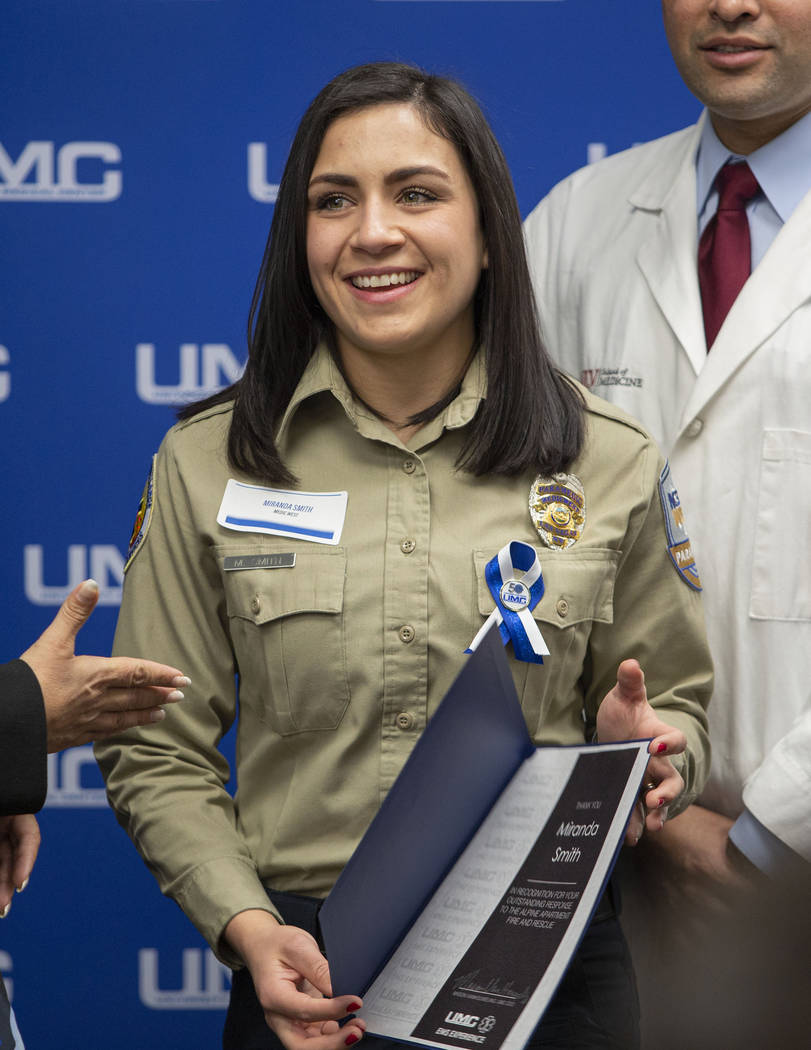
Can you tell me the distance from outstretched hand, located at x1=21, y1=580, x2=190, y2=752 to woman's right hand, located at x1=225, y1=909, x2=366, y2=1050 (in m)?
0.26

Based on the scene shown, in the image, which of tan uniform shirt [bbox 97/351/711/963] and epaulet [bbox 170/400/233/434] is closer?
tan uniform shirt [bbox 97/351/711/963]

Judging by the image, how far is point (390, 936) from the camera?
3.64 feet

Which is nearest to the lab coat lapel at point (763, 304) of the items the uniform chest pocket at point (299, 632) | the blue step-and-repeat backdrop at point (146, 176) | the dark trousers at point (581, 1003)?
the uniform chest pocket at point (299, 632)

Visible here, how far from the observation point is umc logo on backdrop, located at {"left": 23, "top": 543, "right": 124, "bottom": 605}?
2.40 metres

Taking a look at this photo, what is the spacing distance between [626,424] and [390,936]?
0.69 meters

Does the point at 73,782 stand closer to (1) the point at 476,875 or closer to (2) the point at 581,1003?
(2) the point at 581,1003

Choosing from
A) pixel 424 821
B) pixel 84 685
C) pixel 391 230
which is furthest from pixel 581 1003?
pixel 391 230

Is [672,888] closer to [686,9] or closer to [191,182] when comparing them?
[686,9]

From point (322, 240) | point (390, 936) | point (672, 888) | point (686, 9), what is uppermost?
point (686, 9)

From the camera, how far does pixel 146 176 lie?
2355mm

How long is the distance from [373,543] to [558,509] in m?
0.21

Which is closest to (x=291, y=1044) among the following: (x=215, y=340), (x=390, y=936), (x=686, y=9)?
(x=390, y=936)

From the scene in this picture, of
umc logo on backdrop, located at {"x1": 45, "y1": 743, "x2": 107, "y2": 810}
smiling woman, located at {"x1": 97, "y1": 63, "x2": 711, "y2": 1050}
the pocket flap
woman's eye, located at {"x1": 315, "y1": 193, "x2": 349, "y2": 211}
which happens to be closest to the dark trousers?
smiling woman, located at {"x1": 97, "y1": 63, "x2": 711, "y2": 1050}

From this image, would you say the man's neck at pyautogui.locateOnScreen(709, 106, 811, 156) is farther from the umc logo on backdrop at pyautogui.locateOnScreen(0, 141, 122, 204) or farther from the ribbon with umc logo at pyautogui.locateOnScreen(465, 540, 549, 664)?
the umc logo on backdrop at pyautogui.locateOnScreen(0, 141, 122, 204)
